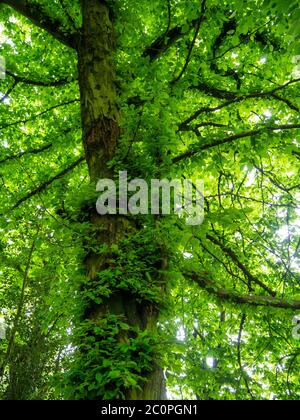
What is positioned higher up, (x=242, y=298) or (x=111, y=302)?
(x=242, y=298)

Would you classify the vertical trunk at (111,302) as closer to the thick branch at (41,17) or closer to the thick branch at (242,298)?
the thick branch at (242,298)

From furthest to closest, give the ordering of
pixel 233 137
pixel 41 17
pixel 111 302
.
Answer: pixel 41 17, pixel 233 137, pixel 111 302

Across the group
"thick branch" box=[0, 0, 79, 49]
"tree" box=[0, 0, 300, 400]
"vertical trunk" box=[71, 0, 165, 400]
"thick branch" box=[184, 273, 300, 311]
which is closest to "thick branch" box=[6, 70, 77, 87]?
"tree" box=[0, 0, 300, 400]

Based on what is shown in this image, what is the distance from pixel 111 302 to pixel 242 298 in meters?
1.71

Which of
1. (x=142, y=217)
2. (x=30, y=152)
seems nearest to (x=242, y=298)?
(x=142, y=217)

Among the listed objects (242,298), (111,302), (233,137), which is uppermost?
(233,137)

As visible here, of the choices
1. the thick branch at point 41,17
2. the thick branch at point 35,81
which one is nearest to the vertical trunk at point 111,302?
the thick branch at point 41,17

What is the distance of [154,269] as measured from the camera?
2965mm

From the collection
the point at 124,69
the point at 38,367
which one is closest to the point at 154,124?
the point at 124,69

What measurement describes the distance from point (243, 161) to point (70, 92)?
15.3 feet

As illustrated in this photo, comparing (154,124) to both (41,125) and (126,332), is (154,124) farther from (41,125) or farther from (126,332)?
(41,125)

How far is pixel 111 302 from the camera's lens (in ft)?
9.20

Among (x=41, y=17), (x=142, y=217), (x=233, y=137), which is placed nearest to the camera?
(x=142, y=217)

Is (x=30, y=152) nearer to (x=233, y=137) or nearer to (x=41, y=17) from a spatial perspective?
(x=41, y=17)
